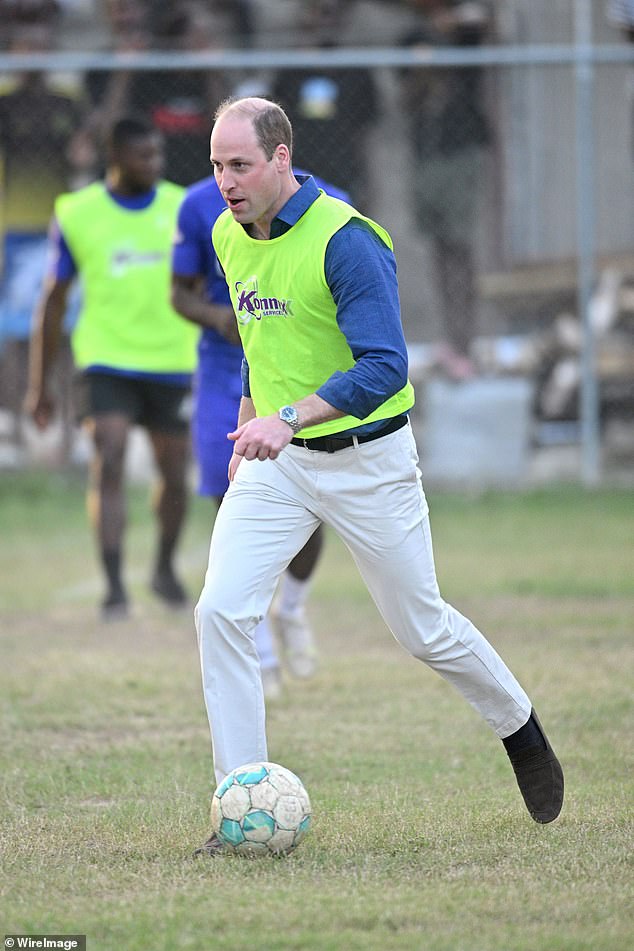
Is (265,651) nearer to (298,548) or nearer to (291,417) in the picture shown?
(298,548)

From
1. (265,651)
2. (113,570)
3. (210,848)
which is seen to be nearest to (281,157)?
(210,848)

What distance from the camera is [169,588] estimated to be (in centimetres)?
914

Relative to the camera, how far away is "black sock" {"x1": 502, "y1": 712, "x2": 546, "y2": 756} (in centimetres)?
471

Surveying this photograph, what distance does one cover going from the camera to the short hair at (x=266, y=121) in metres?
4.39

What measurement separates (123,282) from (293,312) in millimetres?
4727

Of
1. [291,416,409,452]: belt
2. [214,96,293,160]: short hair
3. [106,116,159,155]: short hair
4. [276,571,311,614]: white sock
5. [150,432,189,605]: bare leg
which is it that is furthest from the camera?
[150,432,189,605]: bare leg

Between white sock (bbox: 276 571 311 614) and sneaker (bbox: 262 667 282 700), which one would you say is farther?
white sock (bbox: 276 571 311 614)

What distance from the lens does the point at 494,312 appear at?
1361 cm

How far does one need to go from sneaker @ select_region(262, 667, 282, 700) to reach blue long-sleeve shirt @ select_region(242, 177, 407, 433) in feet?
8.75

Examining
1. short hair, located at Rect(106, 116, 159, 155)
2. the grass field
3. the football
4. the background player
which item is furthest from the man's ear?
short hair, located at Rect(106, 116, 159, 155)

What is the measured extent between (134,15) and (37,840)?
1011 centimetres

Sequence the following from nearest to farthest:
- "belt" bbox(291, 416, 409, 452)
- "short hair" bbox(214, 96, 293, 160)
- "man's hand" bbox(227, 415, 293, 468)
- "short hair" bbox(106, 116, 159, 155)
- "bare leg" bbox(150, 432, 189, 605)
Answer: "man's hand" bbox(227, 415, 293, 468) → "short hair" bbox(214, 96, 293, 160) → "belt" bbox(291, 416, 409, 452) → "short hair" bbox(106, 116, 159, 155) → "bare leg" bbox(150, 432, 189, 605)

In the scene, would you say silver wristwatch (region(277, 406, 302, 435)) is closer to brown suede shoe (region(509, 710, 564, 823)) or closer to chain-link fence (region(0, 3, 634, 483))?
brown suede shoe (region(509, 710, 564, 823))

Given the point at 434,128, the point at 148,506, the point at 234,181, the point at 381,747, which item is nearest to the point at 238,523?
the point at 234,181
